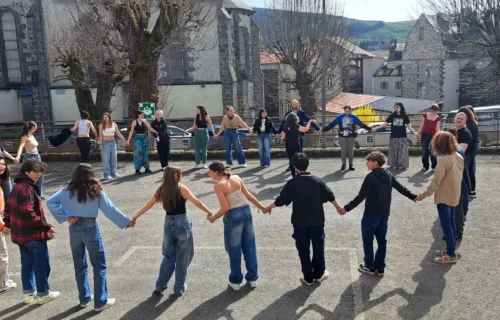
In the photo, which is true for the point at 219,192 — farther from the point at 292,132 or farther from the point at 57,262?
the point at 292,132

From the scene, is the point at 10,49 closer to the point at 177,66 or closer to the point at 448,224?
the point at 177,66

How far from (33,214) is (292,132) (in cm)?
640

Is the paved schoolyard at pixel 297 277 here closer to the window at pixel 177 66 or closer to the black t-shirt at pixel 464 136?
the black t-shirt at pixel 464 136

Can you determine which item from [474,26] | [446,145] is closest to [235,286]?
[446,145]

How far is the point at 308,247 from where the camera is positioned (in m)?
5.18

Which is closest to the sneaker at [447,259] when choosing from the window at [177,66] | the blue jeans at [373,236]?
the blue jeans at [373,236]

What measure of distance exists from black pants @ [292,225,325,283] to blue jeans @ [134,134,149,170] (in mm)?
7491

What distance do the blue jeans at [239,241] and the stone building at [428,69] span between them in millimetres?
42234

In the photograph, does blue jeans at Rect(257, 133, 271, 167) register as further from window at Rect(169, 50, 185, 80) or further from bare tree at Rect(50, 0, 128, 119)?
window at Rect(169, 50, 185, 80)

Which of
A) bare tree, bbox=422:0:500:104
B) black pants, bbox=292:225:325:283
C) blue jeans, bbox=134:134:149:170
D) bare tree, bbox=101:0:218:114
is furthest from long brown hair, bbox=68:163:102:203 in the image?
bare tree, bbox=422:0:500:104

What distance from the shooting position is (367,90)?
198 feet

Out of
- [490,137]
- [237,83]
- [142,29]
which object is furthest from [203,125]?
[237,83]

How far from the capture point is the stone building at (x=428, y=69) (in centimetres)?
4444

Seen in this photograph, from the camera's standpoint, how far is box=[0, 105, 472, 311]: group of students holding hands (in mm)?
4699
